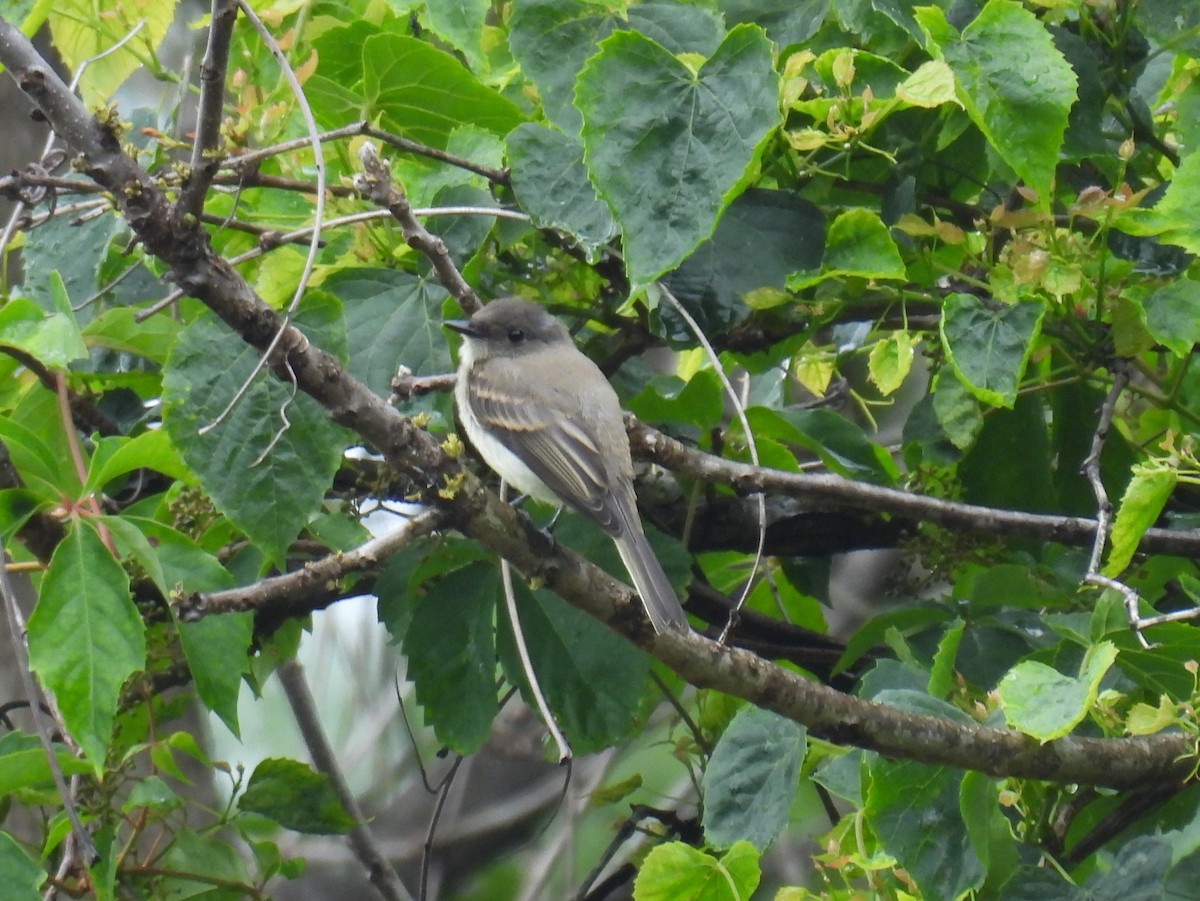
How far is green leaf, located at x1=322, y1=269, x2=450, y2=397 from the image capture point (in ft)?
7.27

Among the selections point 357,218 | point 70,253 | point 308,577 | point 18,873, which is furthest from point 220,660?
point 70,253

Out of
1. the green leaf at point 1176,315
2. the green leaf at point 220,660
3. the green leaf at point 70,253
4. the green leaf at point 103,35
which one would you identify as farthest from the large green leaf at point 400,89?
the green leaf at point 1176,315

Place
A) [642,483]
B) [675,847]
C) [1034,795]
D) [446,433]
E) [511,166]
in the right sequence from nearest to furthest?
[675,847] < [1034,795] < [511,166] < [446,433] < [642,483]

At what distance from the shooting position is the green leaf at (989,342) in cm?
193

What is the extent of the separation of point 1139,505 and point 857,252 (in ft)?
2.01

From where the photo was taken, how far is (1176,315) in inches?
75.0

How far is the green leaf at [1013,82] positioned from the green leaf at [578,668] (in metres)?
1.00

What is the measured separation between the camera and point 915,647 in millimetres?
2320

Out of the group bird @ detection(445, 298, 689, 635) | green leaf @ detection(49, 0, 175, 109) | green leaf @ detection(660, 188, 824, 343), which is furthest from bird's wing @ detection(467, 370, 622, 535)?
green leaf @ detection(49, 0, 175, 109)

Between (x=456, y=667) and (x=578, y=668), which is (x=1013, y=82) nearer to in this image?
(x=578, y=668)

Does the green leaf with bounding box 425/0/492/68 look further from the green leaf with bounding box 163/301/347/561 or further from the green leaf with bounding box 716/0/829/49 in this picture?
the green leaf with bounding box 163/301/347/561

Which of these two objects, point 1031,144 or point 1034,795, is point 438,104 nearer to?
point 1031,144

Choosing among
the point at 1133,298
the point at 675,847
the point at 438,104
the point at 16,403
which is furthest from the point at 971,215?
the point at 16,403

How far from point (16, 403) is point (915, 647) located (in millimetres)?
1639
